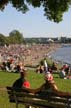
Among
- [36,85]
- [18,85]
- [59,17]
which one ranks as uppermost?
[59,17]

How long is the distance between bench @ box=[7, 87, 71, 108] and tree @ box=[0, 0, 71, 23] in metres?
5.90

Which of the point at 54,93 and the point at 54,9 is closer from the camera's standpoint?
the point at 54,93

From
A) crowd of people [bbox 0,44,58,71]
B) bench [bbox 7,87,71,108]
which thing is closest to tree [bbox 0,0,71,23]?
bench [bbox 7,87,71,108]

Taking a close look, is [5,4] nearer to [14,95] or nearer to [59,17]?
[59,17]

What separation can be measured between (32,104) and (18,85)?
1942 mm

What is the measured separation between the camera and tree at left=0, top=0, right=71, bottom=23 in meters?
15.6

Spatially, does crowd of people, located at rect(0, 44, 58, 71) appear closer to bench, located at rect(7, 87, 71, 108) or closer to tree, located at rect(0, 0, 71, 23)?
tree, located at rect(0, 0, 71, 23)

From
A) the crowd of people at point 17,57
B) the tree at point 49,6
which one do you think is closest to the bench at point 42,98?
the tree at point 49,6

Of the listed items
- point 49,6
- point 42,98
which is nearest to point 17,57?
point 49,6

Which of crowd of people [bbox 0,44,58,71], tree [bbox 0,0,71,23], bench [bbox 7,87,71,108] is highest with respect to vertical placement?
tree [bbox 0,0,71,23]

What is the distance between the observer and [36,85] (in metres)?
19.0

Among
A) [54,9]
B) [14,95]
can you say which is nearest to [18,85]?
[14,95]

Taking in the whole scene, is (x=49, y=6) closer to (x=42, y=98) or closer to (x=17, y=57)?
(x=42, y=98)

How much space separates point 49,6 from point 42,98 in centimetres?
680
